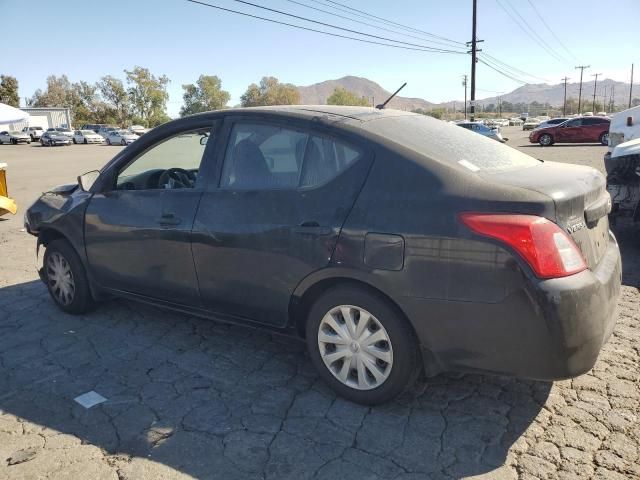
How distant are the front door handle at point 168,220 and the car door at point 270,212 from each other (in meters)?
0.20

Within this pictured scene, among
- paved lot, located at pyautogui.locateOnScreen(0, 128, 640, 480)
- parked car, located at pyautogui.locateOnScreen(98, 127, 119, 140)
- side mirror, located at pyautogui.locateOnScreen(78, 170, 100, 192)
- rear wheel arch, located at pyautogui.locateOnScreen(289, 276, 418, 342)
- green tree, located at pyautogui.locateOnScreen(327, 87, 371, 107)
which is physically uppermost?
green tree, located at pyautogui.locateOnScreen(327, 87, 371, 107)

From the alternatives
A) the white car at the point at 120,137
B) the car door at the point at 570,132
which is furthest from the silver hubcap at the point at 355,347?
the white car at the point at 120,137

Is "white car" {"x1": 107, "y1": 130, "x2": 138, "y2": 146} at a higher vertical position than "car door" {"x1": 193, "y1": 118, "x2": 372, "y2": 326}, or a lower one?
higher

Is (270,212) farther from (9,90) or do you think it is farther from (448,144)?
(9,90)

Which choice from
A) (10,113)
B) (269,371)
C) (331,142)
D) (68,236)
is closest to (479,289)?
(331,142)

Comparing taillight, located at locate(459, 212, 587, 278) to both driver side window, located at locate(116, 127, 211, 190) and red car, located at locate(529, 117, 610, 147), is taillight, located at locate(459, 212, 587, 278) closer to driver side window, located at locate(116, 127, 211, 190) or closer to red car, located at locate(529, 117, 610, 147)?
driver side window, located at locate(116, 127, 211, 190)

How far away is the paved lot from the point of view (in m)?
2.42

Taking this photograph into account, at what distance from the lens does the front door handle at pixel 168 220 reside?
344cm

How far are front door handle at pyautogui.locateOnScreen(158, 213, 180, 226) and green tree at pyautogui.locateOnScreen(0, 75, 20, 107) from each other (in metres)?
88.1

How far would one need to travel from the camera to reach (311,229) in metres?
2.84

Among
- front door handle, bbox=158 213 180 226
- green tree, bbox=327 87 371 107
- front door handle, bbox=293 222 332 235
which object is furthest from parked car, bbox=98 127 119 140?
green tree, bbox=327 87 371 107

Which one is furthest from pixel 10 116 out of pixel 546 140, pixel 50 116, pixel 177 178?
pixel 50 116

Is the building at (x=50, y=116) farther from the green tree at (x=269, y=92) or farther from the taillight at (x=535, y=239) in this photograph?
the taillight at (x=535, y=239)

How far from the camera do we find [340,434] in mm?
2658
